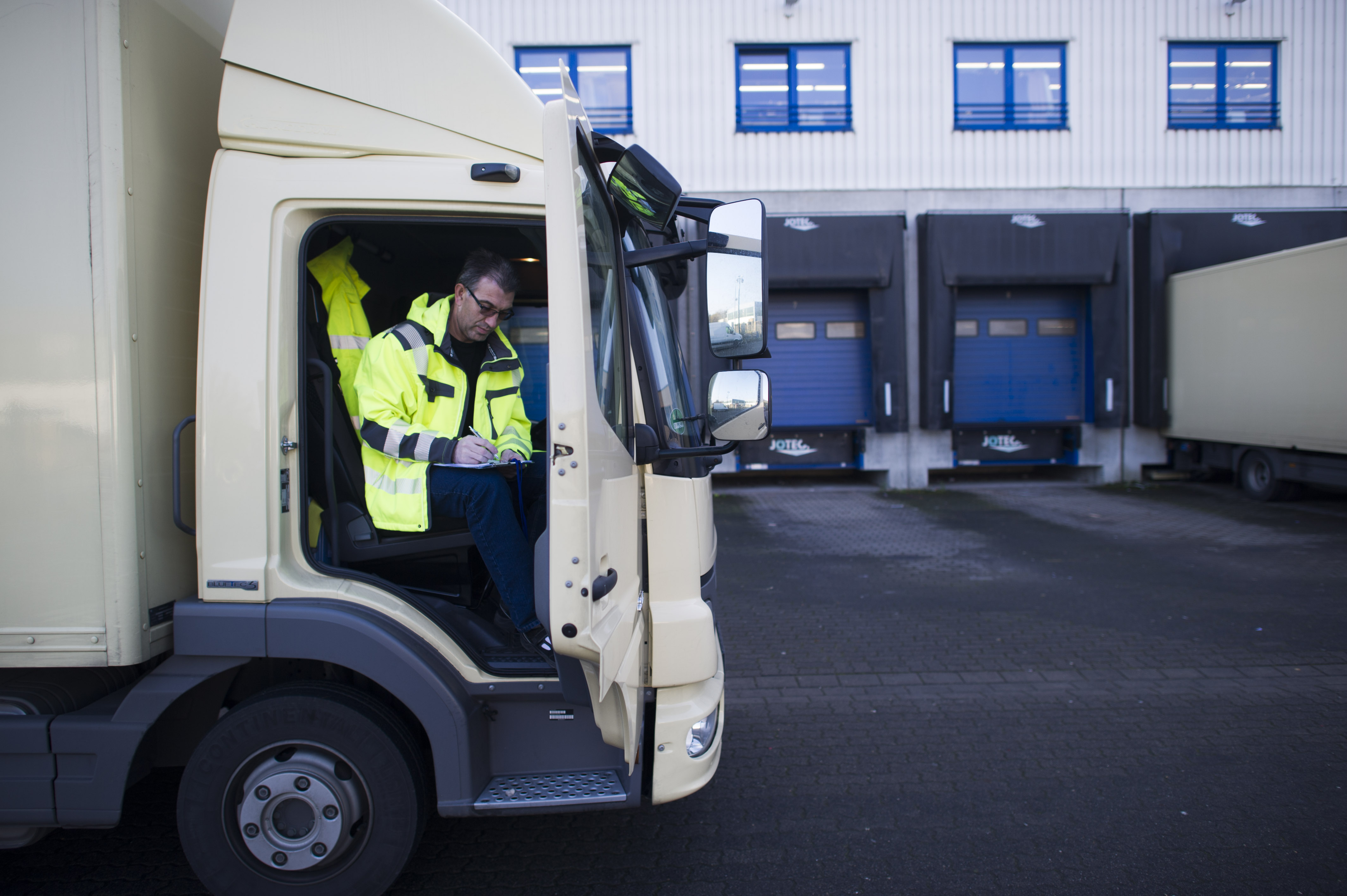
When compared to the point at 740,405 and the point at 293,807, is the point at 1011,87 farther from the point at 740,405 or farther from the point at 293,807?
the point at 293,807

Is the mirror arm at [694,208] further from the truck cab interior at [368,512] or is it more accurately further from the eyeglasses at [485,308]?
the eyeglasses at [485,308]

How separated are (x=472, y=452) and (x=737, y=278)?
1.06 m

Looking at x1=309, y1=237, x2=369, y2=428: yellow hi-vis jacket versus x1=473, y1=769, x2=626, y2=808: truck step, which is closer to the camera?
x1=473, y1=769, x2=626, y2=808: truck step

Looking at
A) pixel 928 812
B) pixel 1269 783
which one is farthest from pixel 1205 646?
pixel 928 812

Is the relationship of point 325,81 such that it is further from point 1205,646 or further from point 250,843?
point 1205,646

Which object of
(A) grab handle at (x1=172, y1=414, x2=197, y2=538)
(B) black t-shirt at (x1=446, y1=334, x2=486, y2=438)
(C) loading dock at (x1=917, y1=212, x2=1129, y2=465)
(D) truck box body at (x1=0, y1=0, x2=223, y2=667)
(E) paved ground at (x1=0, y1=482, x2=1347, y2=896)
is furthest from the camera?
(C) loading dock at (x1=917, y1=212, x2=1129, y2=465)

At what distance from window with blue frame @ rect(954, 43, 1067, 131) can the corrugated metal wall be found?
0.53ft

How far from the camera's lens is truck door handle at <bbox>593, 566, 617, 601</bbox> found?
2.07 meters

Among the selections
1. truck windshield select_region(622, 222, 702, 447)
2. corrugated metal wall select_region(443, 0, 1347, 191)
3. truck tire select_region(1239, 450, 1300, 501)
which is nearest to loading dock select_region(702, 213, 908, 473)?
corrugated metal wall select_region(443, 0, 1347, 191)

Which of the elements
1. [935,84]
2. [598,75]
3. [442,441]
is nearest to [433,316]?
[442,441]

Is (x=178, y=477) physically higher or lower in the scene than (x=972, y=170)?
lower

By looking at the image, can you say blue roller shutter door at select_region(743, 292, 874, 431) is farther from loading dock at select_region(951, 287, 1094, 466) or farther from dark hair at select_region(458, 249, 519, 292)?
dark hair at select_region(458, 249, 519, 292)

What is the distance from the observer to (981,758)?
3.63m

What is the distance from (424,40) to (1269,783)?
4512 mm
